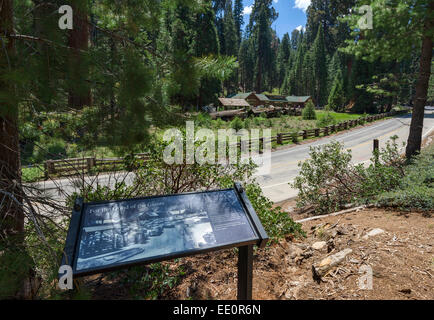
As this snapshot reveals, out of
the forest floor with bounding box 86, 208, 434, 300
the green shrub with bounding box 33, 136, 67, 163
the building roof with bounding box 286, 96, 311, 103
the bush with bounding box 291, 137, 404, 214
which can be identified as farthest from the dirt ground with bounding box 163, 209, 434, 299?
the building roof with bounding box 286, 96, 311, 103

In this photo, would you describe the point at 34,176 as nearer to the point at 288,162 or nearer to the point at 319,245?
the point at 319,245

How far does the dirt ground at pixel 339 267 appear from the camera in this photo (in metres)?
2.92

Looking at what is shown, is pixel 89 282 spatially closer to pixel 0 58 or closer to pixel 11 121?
pixel 11 121

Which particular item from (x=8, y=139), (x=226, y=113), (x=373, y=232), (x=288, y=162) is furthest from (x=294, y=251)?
(x=226, y=113)

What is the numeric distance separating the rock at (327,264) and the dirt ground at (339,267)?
53 mm

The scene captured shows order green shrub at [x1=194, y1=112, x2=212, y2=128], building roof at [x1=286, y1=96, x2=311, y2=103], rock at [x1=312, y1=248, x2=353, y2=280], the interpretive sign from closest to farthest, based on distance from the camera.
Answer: the interpretive sign → green shrub at [x1=194, y1=112, x2=212, y2=128] → rock at [x1=312, y1=248, x2=353, y2=280] → building roof at [x1=286, y1=96, x2=311, y2=103]

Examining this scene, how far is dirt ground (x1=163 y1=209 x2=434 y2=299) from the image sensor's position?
292 cm

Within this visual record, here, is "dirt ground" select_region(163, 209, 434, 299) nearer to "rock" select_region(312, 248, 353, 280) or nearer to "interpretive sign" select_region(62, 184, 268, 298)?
"rock" select_region(312, 248, 353, 280)

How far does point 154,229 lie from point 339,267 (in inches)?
95.7

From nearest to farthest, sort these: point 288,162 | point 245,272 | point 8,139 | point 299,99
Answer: point 245,272, point 8,139, point 288,162, point 299,99

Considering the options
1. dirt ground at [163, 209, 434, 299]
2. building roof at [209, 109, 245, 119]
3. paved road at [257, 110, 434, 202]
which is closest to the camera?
dirt ground at [163, 209, 434, 299]

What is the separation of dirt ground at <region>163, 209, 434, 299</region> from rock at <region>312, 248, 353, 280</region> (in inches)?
2.1

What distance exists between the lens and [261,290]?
3.21 m

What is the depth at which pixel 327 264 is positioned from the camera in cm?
334
